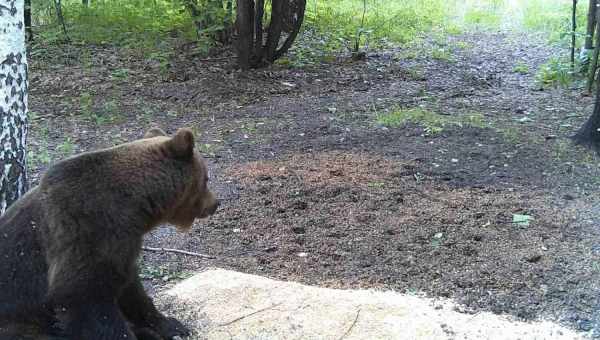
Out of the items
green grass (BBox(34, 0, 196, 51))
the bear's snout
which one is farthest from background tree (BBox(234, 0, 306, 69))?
the bear's snout

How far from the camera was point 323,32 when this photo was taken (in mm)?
13250

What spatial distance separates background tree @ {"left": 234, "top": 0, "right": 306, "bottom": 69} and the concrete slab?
660 cm

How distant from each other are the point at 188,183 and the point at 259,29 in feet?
24.2

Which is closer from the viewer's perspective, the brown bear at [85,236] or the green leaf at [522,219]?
the brown bear at [85,236]

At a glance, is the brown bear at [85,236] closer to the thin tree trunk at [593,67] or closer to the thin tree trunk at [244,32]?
the thin tree trunk at [244,32]

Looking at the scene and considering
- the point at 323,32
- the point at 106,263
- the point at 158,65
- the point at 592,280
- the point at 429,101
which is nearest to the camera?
the point at 106,263

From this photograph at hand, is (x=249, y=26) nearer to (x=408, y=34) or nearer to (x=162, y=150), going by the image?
(x=408, y=34)

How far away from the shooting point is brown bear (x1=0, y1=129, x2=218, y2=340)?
2.94 meters

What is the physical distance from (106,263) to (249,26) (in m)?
7.74

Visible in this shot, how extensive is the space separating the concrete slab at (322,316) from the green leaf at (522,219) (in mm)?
1361

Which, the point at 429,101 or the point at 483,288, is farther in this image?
the point at 429,101

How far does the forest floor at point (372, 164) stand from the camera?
4.63 metres

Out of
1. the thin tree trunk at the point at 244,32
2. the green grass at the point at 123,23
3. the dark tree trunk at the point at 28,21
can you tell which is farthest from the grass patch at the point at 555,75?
the dark tree trunk at the point at 28,21

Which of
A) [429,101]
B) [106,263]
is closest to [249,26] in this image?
[429,101]
